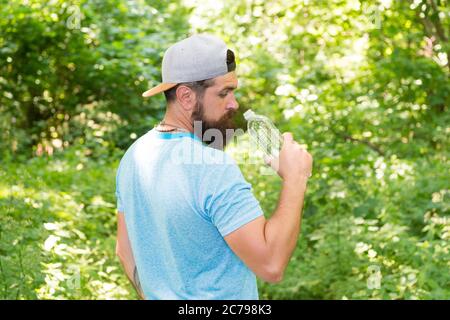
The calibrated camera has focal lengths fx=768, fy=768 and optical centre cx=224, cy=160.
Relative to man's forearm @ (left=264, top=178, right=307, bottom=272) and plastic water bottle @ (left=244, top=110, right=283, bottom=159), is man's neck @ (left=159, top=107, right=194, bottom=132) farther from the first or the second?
man's forearm @ (left=264, top=178, right=307, bottom=272)

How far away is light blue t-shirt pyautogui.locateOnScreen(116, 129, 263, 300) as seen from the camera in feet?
6.23

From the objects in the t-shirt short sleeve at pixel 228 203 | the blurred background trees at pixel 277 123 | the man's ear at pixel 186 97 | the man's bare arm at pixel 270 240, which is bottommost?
the blurred background trees at pixel 277 123

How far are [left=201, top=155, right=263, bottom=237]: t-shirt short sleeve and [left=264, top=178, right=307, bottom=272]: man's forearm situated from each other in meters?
0.05

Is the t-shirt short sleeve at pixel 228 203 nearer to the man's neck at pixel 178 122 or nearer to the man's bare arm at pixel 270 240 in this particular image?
the man's bare arm at pixel 270 240

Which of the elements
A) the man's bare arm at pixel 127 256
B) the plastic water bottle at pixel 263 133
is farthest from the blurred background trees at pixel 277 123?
the plastic water bottle at pixel 263 133

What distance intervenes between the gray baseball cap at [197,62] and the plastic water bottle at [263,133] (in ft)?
0.62

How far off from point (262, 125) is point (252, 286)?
1.79 feet

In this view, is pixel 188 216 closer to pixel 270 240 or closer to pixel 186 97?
pixel 270 240

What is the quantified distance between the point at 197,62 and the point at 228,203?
0.44 metres

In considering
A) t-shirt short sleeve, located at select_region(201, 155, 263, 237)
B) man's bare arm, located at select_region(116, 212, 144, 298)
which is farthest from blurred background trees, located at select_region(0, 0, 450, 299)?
t-shirt short sleeve, located at select_region(201, 155, 263, 237)

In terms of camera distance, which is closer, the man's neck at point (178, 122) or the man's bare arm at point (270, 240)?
the man's bare arm at point (270, 240)

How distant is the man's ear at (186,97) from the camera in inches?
83.4

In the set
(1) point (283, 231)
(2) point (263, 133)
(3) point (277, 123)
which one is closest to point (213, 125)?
(2) point (263, 133)
